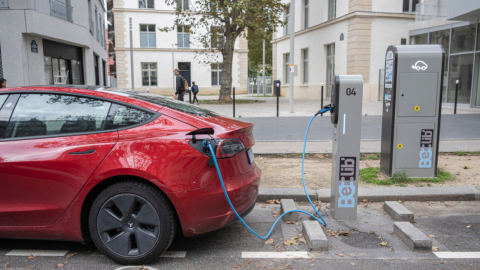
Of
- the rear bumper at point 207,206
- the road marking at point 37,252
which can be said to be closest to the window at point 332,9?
the rear bumper at point 207,206

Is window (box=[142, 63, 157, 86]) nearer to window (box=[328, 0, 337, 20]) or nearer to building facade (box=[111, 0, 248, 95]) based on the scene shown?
building facade (box=[111, 0, 248, 95])

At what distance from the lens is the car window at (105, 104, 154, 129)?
332 cm

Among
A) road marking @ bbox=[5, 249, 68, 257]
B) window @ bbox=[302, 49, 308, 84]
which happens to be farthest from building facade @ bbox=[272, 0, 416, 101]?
road marking @ bbox=[5, 249, 68, 257]

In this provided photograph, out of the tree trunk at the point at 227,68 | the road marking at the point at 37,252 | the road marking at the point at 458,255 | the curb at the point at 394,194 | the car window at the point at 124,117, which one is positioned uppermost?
the tree trunk at the point at 227,68

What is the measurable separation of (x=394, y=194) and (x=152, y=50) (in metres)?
35.3

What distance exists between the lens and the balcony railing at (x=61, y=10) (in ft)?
48.4

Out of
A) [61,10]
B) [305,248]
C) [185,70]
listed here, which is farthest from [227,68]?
[305,248]

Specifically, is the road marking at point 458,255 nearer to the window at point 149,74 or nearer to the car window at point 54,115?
the car window at point 54,115

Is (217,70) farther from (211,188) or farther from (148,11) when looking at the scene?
(211,188)

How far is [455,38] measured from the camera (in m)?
17.5

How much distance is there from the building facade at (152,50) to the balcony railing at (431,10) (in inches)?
807

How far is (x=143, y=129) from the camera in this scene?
3.26 m

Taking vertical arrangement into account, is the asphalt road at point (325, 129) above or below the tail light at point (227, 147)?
below

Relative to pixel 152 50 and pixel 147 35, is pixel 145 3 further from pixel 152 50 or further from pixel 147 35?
pixel 152 50
